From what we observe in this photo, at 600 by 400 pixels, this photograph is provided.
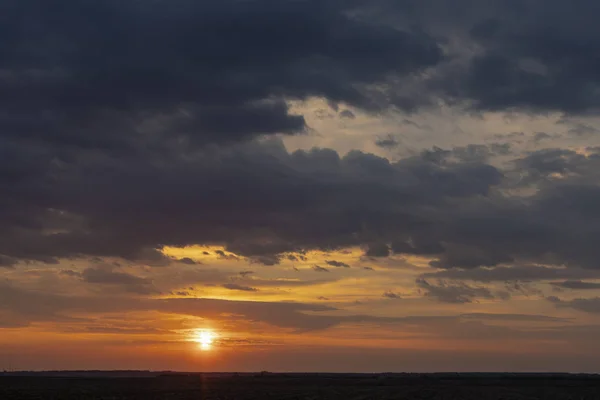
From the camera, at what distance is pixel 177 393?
129125 mm

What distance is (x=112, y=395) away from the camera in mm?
125062

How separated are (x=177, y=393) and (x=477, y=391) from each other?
49695 mm

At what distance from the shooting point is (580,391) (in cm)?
13025

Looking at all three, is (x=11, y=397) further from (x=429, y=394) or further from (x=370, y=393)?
(x=429, y=394)

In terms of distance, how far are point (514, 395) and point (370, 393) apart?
2293 centimetres

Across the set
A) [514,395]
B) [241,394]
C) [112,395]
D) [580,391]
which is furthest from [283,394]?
[580,391]

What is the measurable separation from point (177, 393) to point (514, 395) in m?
54.9

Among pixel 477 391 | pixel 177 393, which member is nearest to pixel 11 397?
pixel 177 393

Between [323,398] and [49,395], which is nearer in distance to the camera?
[323,398]

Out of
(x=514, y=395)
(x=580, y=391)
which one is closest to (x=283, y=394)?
(x=514, y=395)

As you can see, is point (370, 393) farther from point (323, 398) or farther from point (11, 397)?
point (11, 397)

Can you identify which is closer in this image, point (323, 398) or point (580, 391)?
point (323, 398)

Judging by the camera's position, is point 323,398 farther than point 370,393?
No

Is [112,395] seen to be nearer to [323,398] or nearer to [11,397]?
[11,397]
